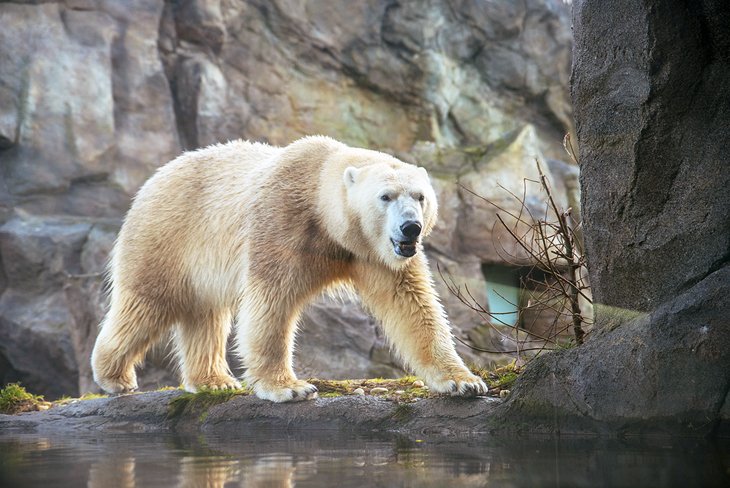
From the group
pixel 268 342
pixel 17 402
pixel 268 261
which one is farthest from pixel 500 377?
pixel 17 402

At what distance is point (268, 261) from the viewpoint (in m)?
5.53

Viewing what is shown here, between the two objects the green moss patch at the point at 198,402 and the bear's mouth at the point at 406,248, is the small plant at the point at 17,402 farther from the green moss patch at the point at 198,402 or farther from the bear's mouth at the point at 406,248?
the bear's mouth at the point at 406,248

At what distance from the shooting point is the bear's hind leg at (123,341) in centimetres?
624

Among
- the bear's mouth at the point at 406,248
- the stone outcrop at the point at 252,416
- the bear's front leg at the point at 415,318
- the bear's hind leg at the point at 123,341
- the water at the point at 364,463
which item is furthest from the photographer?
the bear's hind leg at the point at 123,341

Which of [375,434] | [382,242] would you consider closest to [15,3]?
[382,242]

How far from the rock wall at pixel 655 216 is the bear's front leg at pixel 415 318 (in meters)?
0.81

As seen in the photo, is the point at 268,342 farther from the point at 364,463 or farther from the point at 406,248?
the point at 364,463

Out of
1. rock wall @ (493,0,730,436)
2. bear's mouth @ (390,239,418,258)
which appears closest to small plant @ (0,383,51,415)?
bear's mouth @ (390,239,418,258)

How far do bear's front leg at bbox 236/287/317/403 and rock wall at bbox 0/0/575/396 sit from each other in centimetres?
424

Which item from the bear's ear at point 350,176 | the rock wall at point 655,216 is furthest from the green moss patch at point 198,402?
the rock wall at point 655,216

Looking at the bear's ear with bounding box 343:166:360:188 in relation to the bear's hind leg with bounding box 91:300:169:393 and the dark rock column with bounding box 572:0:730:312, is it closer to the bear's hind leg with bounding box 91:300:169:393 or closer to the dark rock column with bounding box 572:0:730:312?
the dark rock column with bounding box 572:0:730:312

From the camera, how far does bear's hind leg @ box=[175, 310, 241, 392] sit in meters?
6.38

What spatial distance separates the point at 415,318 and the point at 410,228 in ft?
2.10

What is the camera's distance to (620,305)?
4.51 metres
